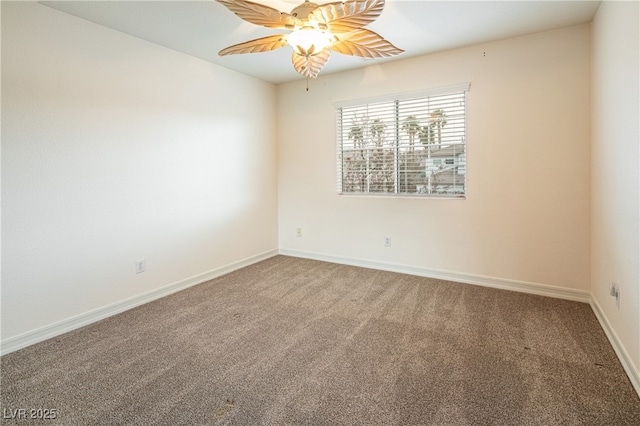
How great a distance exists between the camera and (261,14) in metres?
1.90

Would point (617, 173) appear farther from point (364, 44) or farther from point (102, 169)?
point (102, 169)

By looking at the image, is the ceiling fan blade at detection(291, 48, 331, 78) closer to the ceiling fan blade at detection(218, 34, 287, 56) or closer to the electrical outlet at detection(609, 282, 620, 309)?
the ceiling fan blade at detection(218, 34, 287, 56)

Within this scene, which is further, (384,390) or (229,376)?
(229,376)

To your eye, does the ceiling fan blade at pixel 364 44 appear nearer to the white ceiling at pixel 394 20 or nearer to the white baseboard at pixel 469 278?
the white ceiling at pixel 394 20

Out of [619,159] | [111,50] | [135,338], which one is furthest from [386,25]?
[135,338]

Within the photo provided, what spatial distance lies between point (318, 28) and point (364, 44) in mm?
423

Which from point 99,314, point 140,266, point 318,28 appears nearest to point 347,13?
point 318,28

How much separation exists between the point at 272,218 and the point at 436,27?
9.93ft

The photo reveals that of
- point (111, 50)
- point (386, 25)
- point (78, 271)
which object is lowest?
point (78, 271)

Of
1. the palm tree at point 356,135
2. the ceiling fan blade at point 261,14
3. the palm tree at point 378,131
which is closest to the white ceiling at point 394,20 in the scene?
the ceiling fan blade at point 261,14

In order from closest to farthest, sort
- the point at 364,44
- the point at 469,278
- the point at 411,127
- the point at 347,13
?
the point at 347,13, the point at 364,44, the point at 469,278, the point at 411,127

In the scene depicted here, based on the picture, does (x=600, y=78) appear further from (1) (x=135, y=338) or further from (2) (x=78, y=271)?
(2) (x=78, y=271)

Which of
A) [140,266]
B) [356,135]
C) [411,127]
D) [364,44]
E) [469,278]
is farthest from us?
[356,135]

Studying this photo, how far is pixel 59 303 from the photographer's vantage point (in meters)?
2.46
